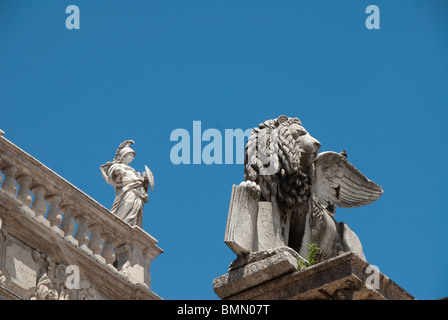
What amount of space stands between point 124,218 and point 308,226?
290 inches

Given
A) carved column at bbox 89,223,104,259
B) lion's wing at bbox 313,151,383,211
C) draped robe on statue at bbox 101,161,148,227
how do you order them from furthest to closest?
draped robe on statue at bbox 101,161,148,227, carved column at bbox 89,223,104,259, lion's wing at bbox 313,151,383,211

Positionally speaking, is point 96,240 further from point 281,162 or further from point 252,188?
point 252,188

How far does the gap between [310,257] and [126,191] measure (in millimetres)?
8510

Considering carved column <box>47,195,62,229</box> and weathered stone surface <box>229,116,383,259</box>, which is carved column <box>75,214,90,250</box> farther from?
weathered stone surface <box>229,116,383,259</box>

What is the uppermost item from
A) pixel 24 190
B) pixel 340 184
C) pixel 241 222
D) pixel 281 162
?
pixel 24 190

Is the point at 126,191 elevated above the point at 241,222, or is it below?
above

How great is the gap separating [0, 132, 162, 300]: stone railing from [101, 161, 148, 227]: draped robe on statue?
2.15 feet

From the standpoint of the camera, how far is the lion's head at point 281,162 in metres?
9.33

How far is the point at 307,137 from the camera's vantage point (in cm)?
974

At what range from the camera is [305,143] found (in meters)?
9.68

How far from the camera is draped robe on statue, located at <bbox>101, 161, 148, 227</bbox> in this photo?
1669cm

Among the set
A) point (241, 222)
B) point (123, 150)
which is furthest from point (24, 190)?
point (241, 222)

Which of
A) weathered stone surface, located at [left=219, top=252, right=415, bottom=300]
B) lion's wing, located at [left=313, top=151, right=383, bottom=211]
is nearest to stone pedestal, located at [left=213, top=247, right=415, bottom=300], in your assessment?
weathered stone surface, located at [left=219, top=252, right=415, bottom=300]

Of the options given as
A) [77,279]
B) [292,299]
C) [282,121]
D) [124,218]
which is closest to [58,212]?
[77,279]
